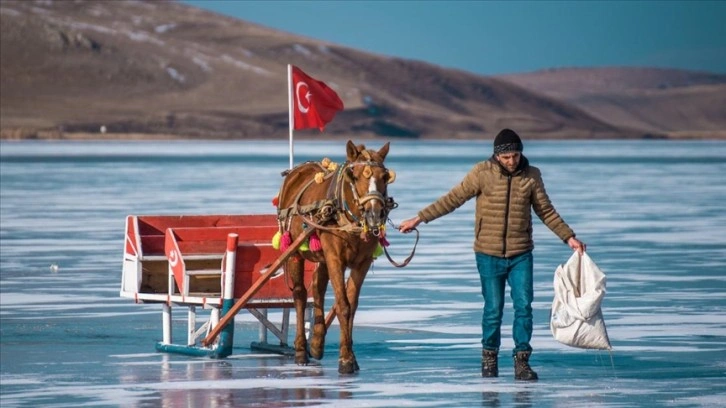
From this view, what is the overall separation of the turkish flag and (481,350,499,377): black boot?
3.55 metres

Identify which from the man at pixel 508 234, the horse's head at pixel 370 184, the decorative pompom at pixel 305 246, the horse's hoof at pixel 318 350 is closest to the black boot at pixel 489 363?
the man at pixel 508 234

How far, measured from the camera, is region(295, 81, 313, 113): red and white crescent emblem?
574 inches

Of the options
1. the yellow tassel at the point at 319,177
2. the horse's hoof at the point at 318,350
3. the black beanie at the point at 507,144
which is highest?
the black beanie at the point at 507,144

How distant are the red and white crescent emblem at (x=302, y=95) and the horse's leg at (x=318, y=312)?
2260 millimetres

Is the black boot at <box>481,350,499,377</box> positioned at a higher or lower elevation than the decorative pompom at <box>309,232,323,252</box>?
lower

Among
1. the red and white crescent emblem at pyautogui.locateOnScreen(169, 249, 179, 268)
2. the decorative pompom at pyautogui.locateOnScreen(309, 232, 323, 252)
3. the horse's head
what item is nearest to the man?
the horse's head

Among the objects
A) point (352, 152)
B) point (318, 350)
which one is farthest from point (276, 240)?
point (352, 152)

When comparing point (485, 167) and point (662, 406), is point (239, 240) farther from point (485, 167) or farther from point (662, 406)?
point (662, 406)

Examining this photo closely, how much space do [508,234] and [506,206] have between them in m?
0.19

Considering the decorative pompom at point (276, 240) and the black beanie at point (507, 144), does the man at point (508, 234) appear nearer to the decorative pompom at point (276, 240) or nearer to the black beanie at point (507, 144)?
the black beanie at point (507, 144)

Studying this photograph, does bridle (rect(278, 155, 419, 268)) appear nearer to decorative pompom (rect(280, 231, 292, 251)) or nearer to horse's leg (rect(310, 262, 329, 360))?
decorative pompom (rect(280, 231, 292, 251))

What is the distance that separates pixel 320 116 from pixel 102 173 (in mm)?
44385

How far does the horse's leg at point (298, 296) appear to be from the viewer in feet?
41.6

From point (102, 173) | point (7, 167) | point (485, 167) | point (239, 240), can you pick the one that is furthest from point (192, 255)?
point (7, 167)
